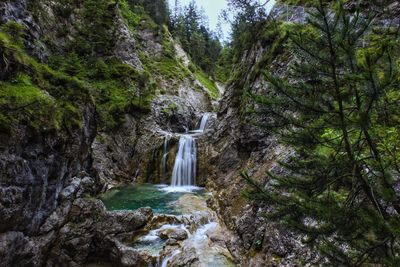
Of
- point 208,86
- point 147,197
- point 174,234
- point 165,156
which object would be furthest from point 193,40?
point 174,234

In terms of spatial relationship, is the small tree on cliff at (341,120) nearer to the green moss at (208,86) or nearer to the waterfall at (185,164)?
the waterfall at (185,164)

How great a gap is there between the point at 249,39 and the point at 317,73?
14706 millimetres

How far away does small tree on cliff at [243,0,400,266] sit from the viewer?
8.50ft

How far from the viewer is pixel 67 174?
8.61m

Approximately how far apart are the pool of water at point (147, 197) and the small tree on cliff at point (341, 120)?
927cm

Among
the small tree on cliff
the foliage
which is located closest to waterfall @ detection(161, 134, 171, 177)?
the small tree on cliff

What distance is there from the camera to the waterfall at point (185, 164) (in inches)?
736

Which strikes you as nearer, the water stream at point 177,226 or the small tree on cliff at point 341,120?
the small tree on cliff at point 341,120

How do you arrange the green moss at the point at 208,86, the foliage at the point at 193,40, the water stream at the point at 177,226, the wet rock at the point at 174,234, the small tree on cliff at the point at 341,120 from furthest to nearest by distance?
1. the foliage at the point at 193,40
2. the green moss at the point at 208,86
3. the wet rock at the point at 174,234
4. the water stream at the point at 177,226
5. the small tree on cliff at the point at 341,120

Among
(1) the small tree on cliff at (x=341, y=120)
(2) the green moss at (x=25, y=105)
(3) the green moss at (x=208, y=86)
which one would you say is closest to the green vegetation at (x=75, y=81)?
(2) the green moss at (x=25, y=105)

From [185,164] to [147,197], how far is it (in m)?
4.61

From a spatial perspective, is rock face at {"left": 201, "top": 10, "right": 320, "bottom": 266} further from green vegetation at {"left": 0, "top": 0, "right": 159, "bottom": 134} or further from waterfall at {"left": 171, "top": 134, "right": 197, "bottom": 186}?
green vegetation at {"left": 0, "top": 0, "right": 159, "bottom": 134}

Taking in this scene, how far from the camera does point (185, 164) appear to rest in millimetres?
19156

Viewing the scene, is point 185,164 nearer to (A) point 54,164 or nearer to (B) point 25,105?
(A) point 54,164
